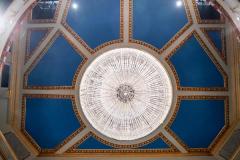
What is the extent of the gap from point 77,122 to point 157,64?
6.32 feet

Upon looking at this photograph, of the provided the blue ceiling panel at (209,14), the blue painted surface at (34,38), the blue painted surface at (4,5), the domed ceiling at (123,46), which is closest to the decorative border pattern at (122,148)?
the domed ceiling at (123,46)

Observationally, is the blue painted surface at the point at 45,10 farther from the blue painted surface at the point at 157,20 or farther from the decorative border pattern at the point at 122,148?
the decorative border pattern at the point at 122,148

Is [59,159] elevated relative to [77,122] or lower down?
lower down

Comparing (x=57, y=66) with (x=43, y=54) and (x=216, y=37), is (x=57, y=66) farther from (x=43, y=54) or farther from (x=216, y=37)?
(x=216, y=37)

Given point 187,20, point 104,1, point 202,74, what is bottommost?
point 202,74

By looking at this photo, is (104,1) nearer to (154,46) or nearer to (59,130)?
(154,46)

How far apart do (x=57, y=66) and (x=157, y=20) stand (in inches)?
83.0

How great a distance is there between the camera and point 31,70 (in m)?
6.98

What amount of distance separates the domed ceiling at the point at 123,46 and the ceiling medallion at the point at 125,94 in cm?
18

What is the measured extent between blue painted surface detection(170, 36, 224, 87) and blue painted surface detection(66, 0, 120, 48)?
4.24ft

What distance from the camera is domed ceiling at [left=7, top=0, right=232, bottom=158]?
22.5 ft

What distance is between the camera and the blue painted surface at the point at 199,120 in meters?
6.99

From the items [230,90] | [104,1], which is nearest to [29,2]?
[104,1]

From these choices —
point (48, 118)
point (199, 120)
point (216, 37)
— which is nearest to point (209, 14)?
point (216, 37)
